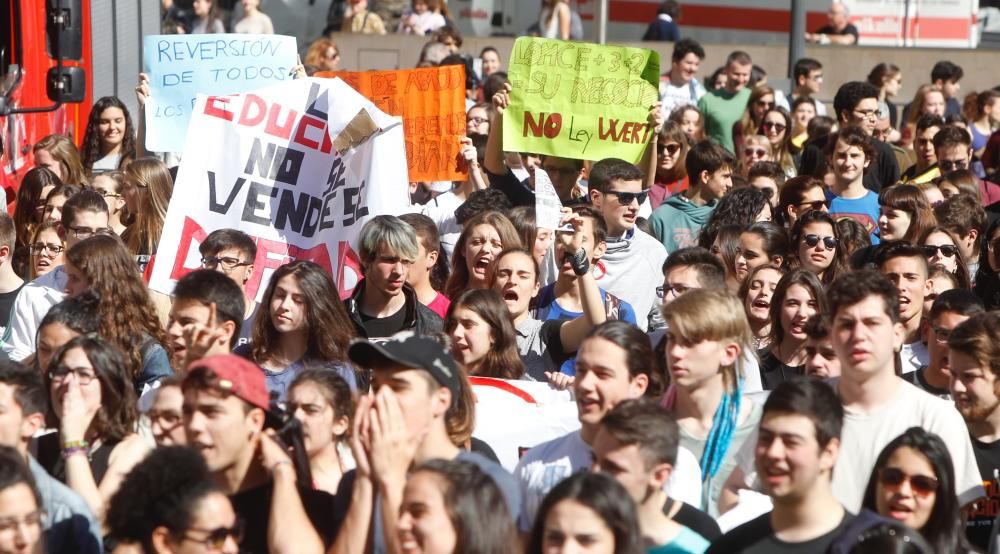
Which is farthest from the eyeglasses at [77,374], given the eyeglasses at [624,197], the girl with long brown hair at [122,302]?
the eyeglasses at [624,197]

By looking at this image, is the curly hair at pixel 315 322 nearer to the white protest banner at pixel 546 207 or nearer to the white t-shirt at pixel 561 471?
the white protest banner at pixel 546 207

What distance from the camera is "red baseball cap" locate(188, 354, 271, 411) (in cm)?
521

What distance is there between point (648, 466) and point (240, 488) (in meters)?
1.27

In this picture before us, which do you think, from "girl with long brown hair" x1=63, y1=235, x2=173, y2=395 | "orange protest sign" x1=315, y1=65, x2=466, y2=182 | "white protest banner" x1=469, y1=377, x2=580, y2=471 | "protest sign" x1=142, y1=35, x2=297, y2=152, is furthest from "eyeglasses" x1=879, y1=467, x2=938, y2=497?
"protest sign" x1=142, y1=35, x2=297, y2=152

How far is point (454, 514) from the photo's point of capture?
452 cm

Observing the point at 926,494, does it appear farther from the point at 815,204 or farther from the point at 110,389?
the point at 815,204

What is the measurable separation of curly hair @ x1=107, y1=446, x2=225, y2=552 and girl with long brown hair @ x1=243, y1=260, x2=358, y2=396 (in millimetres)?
2212

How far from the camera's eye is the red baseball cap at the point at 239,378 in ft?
17.1

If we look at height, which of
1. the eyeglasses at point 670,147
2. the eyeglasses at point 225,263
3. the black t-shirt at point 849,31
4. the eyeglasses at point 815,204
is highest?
the black t-shirt at point 849,31

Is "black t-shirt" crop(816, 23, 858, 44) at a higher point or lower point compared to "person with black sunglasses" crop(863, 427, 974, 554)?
higher

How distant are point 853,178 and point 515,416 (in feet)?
14.8

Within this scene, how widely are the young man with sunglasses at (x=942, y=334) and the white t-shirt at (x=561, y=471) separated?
1.64m

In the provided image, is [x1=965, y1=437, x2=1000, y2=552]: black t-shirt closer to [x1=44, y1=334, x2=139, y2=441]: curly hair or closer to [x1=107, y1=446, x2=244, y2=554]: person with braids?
[x1=107, y1=446, x2=244, y2=554]: person with braids

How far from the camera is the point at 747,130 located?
44.3ft
